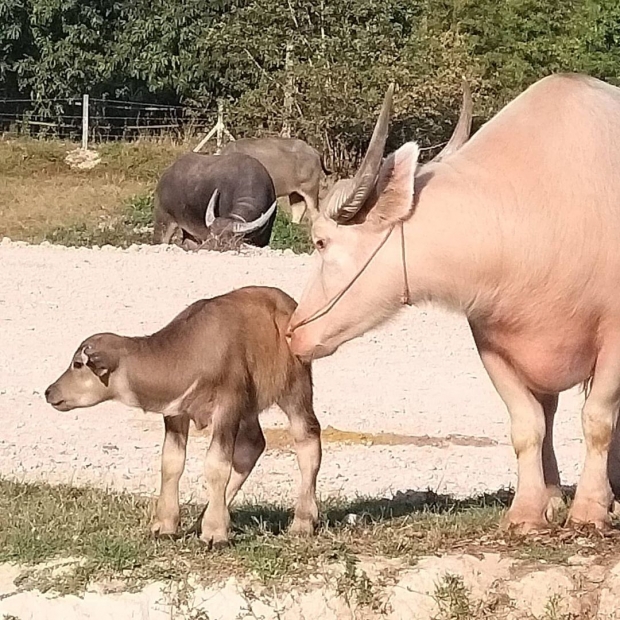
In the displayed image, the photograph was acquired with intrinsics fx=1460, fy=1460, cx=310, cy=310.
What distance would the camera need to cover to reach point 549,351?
5.39 metres

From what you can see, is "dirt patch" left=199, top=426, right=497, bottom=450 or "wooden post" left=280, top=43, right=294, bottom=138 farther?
"wooden post" left=280, top=43, right=294, bottom=138

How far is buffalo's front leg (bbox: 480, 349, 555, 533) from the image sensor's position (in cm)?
560

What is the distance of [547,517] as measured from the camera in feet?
18.8

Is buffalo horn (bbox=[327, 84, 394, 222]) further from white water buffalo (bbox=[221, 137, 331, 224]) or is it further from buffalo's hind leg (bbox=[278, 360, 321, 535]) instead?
white water buffalo (bbox=[221, 137, 331, 224])

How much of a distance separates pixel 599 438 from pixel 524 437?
0.35 meters

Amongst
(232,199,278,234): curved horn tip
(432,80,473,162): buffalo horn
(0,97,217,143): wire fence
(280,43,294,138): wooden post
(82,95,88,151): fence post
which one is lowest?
(0,97,217,143): wire fence

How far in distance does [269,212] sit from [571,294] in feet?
49.8

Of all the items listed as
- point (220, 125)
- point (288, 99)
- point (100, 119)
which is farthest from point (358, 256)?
point (100, 119)

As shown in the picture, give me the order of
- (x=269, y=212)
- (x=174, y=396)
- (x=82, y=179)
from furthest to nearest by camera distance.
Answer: (x=82, y=179) → (x=269, y=212) → (x=174, y=396)

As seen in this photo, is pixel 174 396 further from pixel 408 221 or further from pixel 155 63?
pixel 155 63

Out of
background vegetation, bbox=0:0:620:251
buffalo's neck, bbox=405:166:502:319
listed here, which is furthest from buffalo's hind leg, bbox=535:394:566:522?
background vegetation, bbox=0:0:620:251

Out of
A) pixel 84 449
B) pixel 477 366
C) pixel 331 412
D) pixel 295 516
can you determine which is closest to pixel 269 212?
pixel 477 366

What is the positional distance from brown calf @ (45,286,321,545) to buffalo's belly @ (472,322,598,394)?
2.51 feet

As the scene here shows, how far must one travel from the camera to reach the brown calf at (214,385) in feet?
17.4
